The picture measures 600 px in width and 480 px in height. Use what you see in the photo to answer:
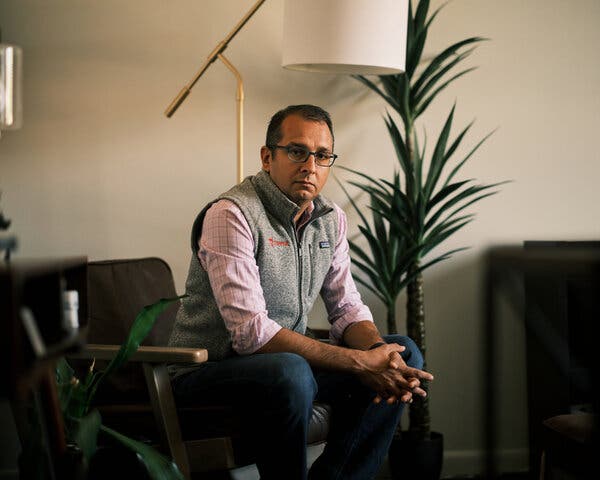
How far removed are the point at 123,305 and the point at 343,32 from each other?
1055 mm

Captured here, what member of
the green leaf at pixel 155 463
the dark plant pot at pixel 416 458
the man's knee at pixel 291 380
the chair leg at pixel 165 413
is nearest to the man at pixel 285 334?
the man's knee at pixel 291 380

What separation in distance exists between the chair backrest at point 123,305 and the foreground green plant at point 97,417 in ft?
1.60

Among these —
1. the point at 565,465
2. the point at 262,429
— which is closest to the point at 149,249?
the point at 262,429

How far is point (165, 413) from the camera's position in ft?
6.76

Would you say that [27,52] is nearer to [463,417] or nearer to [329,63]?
[329,63]

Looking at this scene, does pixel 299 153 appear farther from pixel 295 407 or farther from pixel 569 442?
pixel 569 442

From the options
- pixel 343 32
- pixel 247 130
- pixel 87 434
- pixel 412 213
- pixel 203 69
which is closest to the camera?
pixel 87 434

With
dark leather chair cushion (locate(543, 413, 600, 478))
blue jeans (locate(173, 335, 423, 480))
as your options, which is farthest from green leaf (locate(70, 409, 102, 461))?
dark leather chair cushion (locate(543, 413, 600, 478))

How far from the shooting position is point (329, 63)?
102 inches

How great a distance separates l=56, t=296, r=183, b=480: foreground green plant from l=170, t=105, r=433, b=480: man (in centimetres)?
27

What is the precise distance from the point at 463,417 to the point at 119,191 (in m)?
1.56

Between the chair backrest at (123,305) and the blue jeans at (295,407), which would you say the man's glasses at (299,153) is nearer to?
the blue jeans at (295,407)

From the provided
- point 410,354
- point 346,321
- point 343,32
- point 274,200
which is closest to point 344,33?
point 343,32

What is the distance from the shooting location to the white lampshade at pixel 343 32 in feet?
8.47
